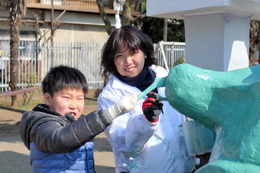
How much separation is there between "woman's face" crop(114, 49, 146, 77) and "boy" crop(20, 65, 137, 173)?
0.21 meters

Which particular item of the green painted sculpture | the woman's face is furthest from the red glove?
the woman's face

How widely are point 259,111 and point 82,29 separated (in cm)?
1636

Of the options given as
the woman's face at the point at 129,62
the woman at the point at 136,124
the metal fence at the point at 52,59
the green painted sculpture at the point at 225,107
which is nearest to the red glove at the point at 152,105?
the woman at the point at 136,124

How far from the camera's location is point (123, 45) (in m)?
2.02

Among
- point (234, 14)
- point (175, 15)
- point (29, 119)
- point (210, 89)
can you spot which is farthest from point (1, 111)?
point (210, 89)

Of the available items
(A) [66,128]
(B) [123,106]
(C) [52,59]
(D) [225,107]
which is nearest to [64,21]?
(C) [52,59]

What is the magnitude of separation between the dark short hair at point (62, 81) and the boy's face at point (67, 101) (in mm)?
23

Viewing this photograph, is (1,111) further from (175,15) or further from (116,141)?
(116,141)

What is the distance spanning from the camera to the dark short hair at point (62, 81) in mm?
1957

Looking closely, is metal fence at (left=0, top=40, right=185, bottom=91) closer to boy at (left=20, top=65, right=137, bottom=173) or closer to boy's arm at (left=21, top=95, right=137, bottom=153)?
boy at (left=20, top=65, right=137, bottom=173)

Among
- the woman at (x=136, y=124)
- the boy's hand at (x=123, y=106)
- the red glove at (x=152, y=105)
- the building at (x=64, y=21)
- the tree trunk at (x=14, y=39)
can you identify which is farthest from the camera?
the building at (x=64, y=21)

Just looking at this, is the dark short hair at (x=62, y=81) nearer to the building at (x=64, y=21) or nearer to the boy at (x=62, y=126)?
the boy at (x=62, y=126)

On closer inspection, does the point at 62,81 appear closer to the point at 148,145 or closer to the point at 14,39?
the point at 148,145

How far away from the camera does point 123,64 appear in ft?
6.64
